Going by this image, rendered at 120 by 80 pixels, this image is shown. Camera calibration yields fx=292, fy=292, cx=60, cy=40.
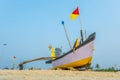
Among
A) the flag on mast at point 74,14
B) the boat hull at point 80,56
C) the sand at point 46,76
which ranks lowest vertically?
the sand at point 46,76

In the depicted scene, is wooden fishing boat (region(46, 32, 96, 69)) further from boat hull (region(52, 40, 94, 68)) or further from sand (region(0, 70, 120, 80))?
sand (region(0, 70, 120, 80))

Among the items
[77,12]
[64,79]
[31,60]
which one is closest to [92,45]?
[77,12]

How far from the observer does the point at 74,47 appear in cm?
2247

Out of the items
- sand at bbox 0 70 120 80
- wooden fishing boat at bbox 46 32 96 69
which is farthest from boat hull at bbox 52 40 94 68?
sand at bbox 0 70 120 80

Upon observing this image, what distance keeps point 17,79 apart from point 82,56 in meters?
10.8

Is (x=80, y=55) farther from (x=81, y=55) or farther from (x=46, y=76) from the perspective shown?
(x=46, y=76)

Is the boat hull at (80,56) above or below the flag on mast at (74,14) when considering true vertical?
below

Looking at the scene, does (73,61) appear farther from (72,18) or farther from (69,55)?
(72,18)

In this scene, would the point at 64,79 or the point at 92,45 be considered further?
the point at 92,45

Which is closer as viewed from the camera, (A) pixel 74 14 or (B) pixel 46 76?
(B) pixel 46 76

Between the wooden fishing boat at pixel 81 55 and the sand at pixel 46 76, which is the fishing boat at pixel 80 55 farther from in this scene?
the sand at pixel 46 76

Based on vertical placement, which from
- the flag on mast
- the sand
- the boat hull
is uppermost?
the flag on mast

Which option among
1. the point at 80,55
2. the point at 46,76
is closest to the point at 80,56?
the point at 80,55

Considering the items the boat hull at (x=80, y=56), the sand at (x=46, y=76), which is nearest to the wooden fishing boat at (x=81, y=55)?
the boat hull at (x=80, y=56)
